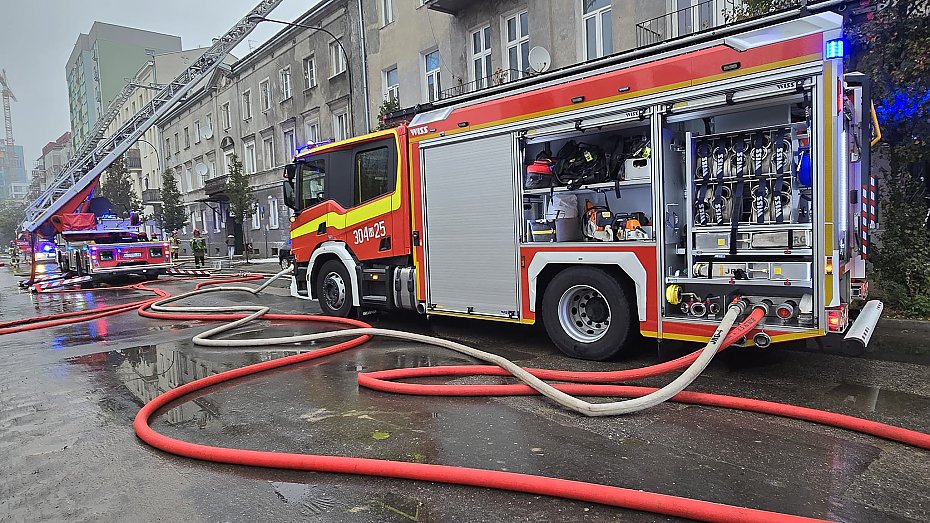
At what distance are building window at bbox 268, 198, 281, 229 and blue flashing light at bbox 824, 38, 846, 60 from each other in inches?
1114

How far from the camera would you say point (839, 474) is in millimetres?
3113

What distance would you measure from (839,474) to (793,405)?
43.4 inches

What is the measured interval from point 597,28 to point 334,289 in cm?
907

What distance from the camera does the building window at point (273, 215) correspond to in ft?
98.9

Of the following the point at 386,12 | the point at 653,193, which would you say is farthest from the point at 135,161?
the point at 653,193

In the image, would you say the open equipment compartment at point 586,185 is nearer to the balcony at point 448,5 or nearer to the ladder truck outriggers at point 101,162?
the balcony at point 448,5

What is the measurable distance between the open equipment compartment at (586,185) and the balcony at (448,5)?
11901 millimetres

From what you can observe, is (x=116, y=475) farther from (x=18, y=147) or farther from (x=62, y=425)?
(x=18, y=147)

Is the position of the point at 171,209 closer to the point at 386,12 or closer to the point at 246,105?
the point at 246,105

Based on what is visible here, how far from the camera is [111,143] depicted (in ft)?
66.1

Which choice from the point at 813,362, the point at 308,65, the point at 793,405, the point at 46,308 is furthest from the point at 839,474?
the point at 308,65

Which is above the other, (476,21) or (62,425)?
(476,21)

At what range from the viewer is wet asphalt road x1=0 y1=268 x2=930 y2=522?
2922mm

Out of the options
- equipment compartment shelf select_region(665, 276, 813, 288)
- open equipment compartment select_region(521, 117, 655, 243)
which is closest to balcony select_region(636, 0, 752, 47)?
open equipment compartment select_region(521, 117, 655, 243)
